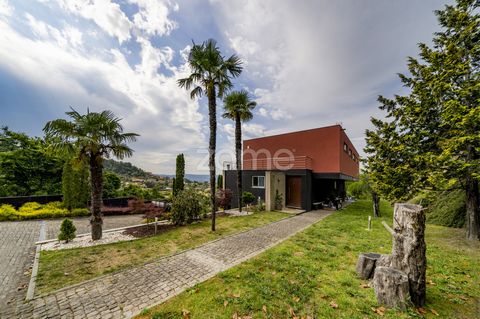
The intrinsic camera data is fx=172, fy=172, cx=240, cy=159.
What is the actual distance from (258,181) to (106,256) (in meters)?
12.9

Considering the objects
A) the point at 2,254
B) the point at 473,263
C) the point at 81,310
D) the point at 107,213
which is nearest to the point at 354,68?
the point at 473,263

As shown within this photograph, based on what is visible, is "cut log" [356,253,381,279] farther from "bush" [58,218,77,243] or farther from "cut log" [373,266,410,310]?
"bush" [58,218,77,243]

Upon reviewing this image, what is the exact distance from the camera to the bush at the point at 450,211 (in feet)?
29.9

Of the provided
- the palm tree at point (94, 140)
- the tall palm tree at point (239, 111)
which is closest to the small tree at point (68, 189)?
the palm tree at point (94, 140)

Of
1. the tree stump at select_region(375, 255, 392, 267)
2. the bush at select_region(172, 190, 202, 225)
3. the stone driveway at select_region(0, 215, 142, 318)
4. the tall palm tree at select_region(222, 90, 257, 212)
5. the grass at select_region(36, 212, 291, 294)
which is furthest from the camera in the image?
the tall palm tree at select_region(222, 90, 257, 212)

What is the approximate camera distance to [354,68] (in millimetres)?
10711

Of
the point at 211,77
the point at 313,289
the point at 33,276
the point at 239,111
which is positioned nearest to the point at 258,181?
the point at 239,111

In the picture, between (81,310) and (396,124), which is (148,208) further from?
(396,124)

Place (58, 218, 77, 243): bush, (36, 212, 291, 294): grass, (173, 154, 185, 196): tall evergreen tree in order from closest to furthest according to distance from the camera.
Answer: (36, 212, 291, 294): grass
(58, 218, 77, 243): bush
(173, 154, 185, 196): tall evergreen tree

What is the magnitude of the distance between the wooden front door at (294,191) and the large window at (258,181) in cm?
243

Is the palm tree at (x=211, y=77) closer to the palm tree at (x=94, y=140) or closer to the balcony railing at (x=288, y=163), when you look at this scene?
the palm tree at (x=94, y=140)

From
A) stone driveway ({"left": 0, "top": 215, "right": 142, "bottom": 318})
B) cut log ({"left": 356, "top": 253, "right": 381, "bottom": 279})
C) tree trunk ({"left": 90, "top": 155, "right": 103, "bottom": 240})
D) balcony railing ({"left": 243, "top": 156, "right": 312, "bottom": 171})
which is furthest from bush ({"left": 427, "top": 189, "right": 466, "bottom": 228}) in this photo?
tree trunk ({"left": 90, "top": 155, "right": 103, "bottom": 240})

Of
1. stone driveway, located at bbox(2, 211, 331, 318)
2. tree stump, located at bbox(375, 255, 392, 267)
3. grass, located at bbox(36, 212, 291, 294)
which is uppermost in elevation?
tree stump, located at bbox(375, 255, 392, 267)

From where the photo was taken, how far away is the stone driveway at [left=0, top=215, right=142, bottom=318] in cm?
354
